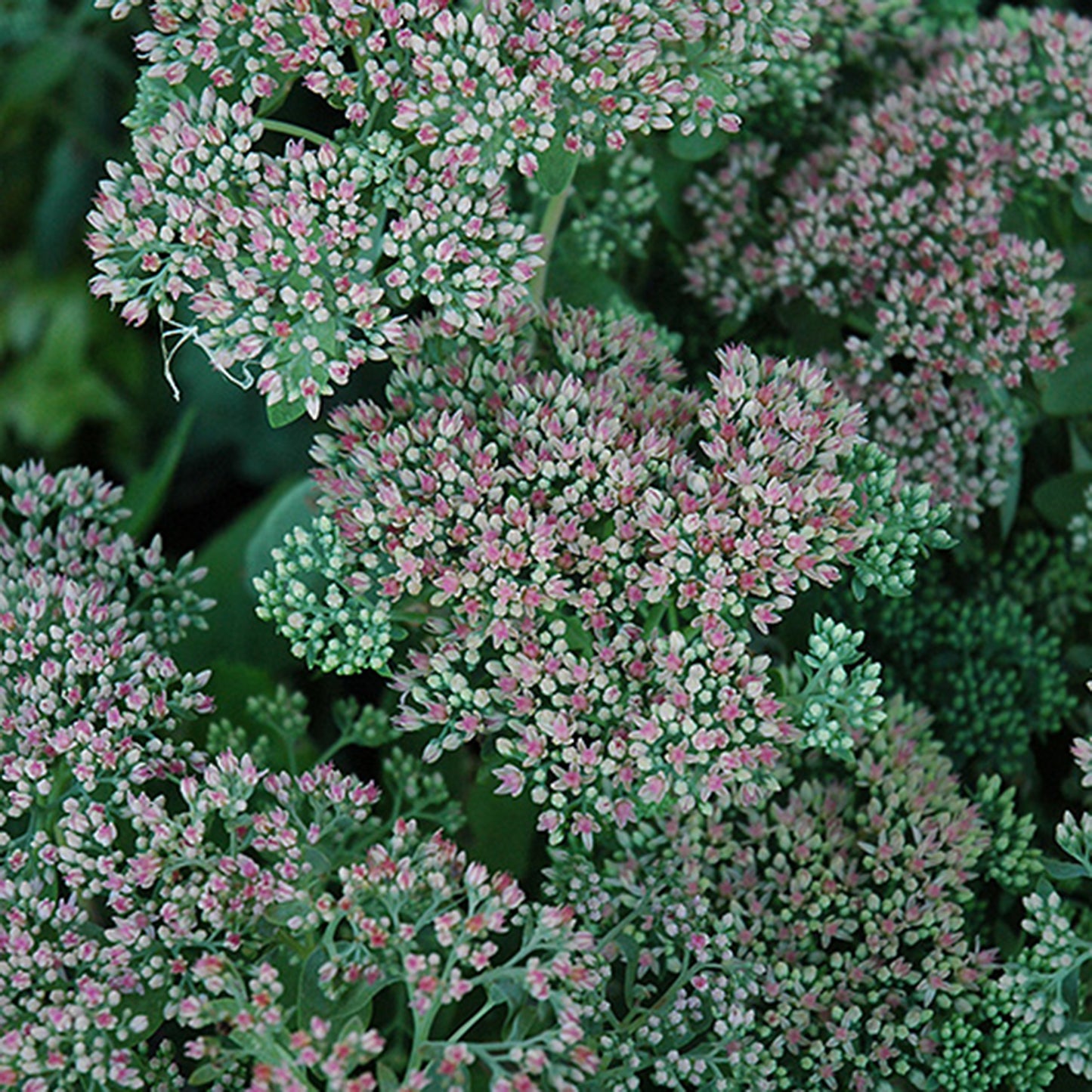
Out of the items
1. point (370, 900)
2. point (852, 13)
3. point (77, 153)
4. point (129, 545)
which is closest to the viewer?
point (370, 900)

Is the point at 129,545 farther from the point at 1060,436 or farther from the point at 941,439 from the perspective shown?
the point at 1060,436

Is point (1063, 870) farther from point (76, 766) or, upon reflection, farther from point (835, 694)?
point (76, 766)

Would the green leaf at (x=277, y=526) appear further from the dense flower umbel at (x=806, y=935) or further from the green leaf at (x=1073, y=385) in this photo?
the green leaf at (x=1073, y=385)

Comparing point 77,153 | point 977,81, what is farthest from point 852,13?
point 77,153

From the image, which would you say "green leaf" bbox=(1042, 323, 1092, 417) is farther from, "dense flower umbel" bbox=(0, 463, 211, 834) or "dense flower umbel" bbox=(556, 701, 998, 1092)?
"dense flower umbel" bbox=(0, 463, 211, 834)

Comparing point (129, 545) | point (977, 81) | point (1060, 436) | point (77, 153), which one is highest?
point (977, 81)

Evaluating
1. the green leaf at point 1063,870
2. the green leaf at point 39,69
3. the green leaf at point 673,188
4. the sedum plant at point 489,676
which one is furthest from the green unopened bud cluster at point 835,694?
the green leaf at point 39,69

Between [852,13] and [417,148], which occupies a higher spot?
[852,13]

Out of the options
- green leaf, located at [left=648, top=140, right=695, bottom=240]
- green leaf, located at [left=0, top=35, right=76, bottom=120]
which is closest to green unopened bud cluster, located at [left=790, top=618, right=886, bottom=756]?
green leaf, located at [left=648, top=140, right=695, bottom=240]
